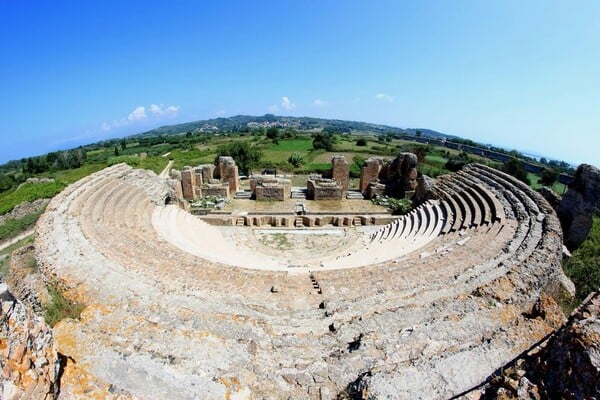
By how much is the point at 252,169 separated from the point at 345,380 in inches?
1175

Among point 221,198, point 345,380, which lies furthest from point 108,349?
point 221,198

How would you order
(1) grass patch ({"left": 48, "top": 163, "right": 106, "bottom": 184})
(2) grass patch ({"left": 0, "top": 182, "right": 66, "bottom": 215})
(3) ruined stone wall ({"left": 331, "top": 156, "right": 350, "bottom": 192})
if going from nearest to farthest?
(2) grass patch ({"left": 0, "top": 182, "right": 66, "bottom": 215})
(3) ruined stone wall ({"left": 331, "top": 156, "right": 350, "bottom": 192})
(1) grass patch ({"left": 48, "top": 163, "right": 106, "bottom": 184})

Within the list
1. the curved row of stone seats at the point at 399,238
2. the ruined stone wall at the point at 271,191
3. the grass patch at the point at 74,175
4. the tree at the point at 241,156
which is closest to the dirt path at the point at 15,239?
the grass patch at the point at 74,175

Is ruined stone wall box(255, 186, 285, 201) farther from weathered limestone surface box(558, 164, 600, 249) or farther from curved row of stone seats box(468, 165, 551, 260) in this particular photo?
weathered limestone surface box(558, 164, 600, 249)

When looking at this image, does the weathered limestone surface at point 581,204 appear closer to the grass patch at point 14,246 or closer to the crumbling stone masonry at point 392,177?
the crumbling stone masonry at point 392,177

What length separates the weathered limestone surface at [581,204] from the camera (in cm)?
1197

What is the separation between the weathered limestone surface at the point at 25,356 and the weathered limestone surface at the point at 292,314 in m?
0.28

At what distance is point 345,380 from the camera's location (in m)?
4.13

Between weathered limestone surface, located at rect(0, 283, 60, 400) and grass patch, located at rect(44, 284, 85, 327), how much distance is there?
267 cm

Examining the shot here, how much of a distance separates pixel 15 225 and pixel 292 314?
19.4 metres

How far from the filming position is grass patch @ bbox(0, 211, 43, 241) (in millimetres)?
16411

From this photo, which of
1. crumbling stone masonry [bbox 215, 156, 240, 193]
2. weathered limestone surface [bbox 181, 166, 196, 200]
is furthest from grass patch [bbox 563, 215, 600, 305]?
weathered limestone surface [bbox 181, 166, 196, 200]

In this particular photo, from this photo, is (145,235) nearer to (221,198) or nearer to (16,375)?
(16,375)

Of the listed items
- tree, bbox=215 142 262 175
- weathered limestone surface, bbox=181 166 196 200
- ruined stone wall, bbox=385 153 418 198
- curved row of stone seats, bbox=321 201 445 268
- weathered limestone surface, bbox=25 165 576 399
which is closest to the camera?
weathered limestone surface, bbox=25 165 576 399
